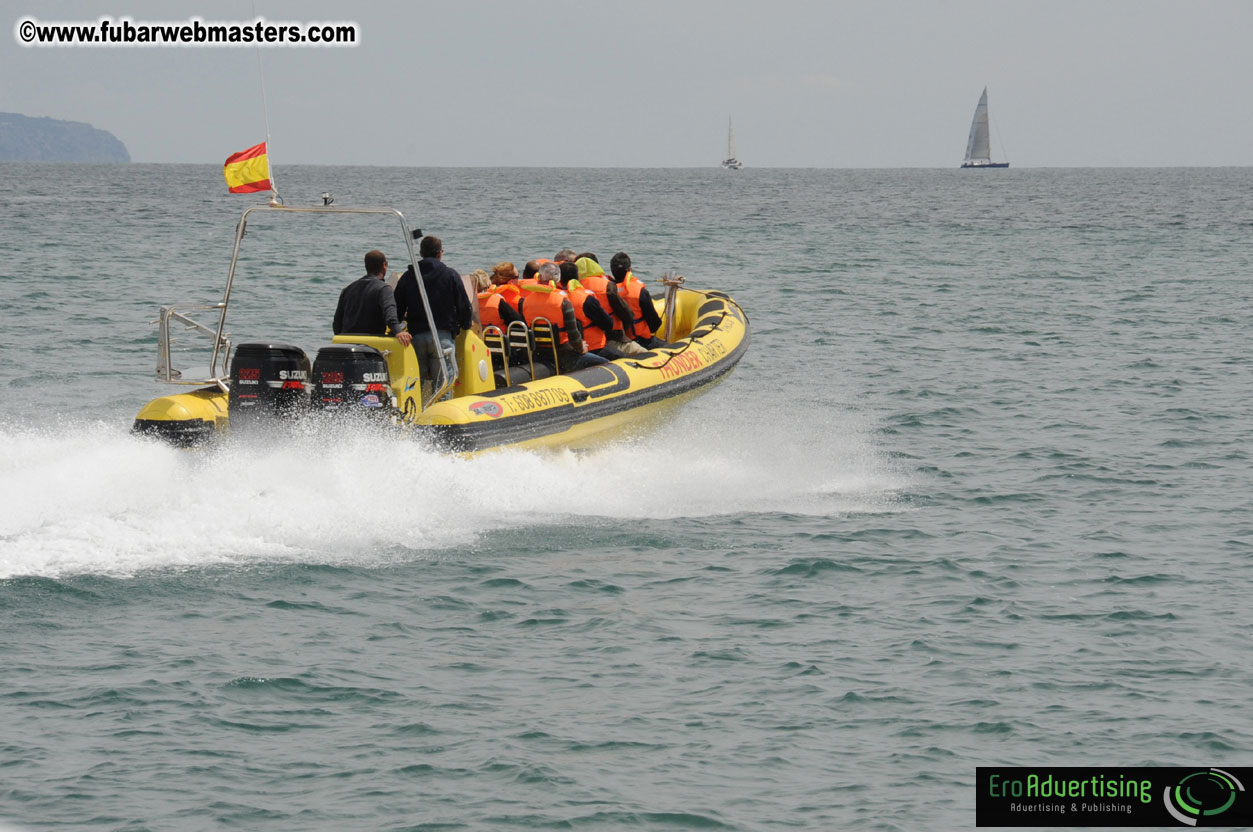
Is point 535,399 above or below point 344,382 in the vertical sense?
below

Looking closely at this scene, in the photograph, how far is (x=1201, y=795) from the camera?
16.9 feet

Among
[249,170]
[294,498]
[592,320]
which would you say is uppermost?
[249,170]

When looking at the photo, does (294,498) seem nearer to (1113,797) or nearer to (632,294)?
(632,294)

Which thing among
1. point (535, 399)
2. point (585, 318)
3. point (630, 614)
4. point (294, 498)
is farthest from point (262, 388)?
point (585, 318)

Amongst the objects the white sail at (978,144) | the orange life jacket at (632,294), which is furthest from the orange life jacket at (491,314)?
the white sail at (978,144)

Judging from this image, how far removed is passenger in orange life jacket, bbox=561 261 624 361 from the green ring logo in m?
5.54

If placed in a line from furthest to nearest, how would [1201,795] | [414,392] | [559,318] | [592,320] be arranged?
[592,320]
[559,318]
[414,392]
[1201,795]

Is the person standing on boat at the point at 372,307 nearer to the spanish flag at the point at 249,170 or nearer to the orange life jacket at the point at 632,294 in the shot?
the spanish flag at the point at 249,170

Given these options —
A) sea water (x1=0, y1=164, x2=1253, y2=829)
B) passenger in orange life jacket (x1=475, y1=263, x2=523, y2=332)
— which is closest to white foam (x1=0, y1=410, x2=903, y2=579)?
sea water (x1=0, y1=164, x2=1253, y2=829)

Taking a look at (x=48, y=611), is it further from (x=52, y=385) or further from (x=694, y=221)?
(x=694, y=221)

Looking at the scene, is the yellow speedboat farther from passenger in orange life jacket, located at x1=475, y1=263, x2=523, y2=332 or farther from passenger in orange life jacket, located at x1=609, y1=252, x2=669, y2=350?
passenger in orange life jacket, located at x1=609, y1=252, x2=669, y2=350

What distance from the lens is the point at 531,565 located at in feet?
24.5

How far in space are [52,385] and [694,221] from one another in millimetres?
37360

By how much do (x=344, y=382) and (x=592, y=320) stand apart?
2.59m
